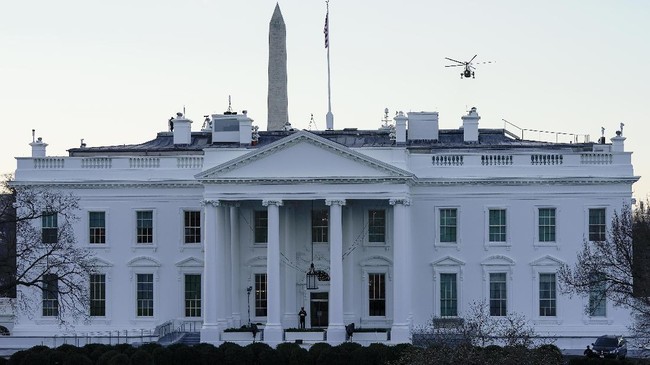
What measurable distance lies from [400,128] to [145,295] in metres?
15.9

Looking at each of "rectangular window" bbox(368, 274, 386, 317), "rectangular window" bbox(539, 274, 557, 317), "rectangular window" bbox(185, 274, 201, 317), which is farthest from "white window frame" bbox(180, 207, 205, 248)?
"rectangular window" bbox(539, 274, 557, 317)

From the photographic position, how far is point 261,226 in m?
74.4

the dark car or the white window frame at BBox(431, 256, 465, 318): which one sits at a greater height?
the white window frame at BBox(431, 256, 465, 318)

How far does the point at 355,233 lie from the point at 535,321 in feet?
32.1

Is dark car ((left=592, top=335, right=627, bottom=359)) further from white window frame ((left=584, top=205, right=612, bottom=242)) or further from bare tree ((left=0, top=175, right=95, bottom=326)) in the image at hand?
bare tree ((left=0, top=175, right=95, bottom=326))

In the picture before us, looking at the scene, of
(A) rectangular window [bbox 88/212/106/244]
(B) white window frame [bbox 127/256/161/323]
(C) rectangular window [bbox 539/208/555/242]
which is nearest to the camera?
(C) rectangular window [bbox 539/208/555/242]

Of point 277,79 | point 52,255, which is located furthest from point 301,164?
point 277,79

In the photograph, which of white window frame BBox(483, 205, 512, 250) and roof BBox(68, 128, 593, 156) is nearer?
white window frame BBox(483, 205, 512, 250)

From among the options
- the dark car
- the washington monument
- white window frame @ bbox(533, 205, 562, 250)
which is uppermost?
the washington monument

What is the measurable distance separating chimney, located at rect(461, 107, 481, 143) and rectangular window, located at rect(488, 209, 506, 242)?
7232 mm

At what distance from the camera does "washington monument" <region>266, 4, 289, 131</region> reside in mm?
97875

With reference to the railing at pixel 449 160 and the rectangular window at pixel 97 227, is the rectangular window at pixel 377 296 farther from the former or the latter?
the rectangular window at pixel 97 227

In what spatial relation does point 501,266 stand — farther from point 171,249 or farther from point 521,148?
point 171,249

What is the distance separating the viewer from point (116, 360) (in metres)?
55.7
